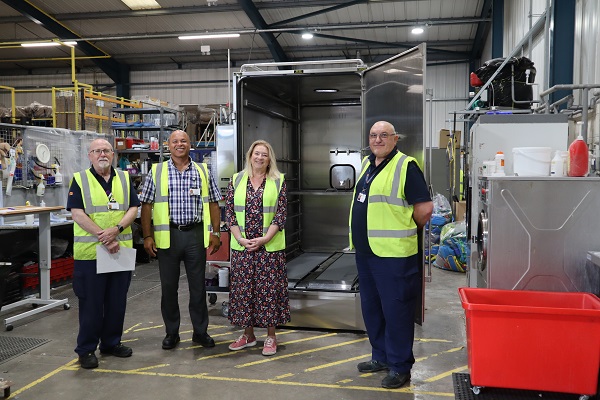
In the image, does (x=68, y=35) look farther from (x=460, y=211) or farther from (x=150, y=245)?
(x=150, y=245)

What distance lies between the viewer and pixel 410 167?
3.03 m

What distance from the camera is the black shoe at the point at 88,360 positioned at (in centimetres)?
355

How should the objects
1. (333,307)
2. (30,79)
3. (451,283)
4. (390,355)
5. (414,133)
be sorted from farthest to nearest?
(30,79), (451,283), (333,307), (414,133), (390,355)

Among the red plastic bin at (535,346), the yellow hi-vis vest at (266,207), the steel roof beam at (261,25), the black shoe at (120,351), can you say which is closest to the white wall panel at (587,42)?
the red plastic bin at (535,346)

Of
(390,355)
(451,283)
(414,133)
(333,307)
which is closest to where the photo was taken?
(390,355)

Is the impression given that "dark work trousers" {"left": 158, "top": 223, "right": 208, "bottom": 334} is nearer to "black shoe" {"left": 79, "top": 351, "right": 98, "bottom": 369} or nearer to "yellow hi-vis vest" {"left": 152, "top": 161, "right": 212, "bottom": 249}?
"yellow hi-vis vest" {"left": 152, "top": 161, "right": 212, "bottom": 249}

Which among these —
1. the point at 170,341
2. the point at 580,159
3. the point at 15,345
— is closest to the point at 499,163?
the point at 580,159

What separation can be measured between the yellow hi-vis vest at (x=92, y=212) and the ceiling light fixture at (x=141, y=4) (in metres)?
8.97

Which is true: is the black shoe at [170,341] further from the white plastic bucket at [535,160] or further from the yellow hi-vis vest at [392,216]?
the white plastic bucket at [535,160]

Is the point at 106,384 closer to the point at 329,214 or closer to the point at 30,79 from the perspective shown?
the point at 329,214

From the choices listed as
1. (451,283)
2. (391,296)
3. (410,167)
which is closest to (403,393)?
(391,296)

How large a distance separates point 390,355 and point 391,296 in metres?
0.42

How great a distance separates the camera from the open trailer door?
354 centimetres

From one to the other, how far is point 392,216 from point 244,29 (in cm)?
1028
